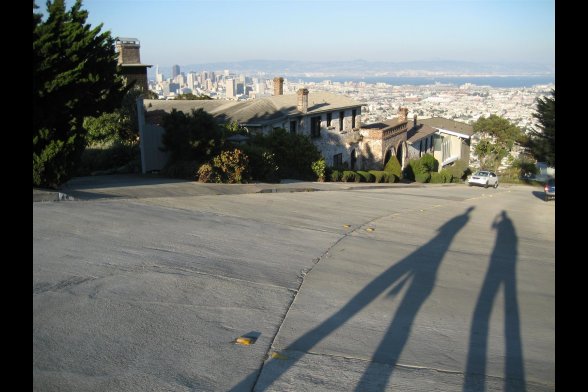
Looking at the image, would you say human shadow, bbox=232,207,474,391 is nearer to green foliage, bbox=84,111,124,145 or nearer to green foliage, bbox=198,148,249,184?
green foliage, bbox=198,148,249,184

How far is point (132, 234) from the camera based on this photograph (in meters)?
9.27

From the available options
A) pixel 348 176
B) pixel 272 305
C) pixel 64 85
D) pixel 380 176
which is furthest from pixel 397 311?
pixel 380 176

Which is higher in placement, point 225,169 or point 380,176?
point 225,169

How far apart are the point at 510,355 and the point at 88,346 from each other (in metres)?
4.15

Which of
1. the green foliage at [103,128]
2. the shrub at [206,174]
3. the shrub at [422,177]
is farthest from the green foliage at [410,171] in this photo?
the shrub at [206,174]

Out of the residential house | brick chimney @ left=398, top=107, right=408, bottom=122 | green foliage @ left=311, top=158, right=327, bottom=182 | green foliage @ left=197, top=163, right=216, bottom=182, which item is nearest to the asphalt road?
green foliage @ left=197, top=163, right=216, bottom=182

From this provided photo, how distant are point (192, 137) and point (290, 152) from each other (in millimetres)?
7744

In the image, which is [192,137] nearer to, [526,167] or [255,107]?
[255,107]

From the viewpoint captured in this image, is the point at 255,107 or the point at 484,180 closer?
the point at 255,107

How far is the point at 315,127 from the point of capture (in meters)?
36.1

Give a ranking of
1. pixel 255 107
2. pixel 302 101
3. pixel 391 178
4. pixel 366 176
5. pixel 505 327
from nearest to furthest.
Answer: pixel 505 327 → pixel 255 107 → pixel 366 176 → pixel 302 101 → pixel 391 178

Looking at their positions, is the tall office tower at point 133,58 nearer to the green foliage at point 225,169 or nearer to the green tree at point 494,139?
the green foliage at point 225,169
